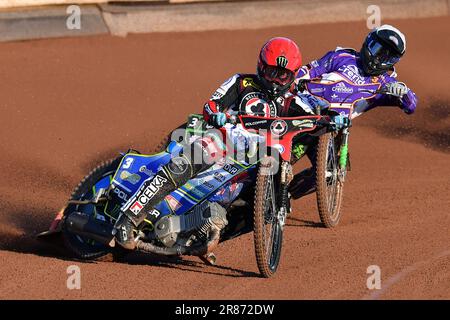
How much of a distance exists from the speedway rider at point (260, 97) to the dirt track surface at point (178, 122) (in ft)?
3.20

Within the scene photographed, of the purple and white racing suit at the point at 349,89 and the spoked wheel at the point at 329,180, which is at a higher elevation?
the purple and white racing suit at the point at 349,89

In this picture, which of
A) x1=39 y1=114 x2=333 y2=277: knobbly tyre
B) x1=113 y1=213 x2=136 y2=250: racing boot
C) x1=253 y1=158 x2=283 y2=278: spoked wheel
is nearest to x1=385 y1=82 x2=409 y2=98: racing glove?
x1=39 y1=114 x2=333 y2=277: knobbly tyre

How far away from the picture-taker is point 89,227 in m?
10.1

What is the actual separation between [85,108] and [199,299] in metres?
8.24

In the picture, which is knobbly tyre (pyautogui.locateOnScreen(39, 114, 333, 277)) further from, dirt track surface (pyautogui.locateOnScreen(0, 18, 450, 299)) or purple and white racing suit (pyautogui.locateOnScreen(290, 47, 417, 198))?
purple and white racing suit (pyautogui.locateOnScreen(290, 47, 417, 198))

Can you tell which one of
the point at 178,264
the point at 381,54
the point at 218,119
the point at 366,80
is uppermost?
the point at 381,54

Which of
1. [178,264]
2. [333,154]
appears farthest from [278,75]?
[178,264]

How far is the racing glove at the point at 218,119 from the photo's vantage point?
10406 millimetres

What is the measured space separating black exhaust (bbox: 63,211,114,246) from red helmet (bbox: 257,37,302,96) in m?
2.31

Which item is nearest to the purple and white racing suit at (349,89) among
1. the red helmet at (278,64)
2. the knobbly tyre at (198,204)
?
the red helmet at (278,64)

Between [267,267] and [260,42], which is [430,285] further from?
[260,42]

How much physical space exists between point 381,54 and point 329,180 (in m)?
1.96

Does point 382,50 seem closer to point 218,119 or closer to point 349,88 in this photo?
point 349,88

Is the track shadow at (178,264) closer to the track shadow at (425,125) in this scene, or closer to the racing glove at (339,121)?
the racing glove at (339,121)
